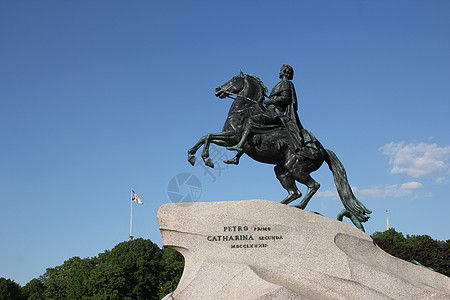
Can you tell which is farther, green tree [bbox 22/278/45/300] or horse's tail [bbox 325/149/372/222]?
green tree [bbox 22/278/45/300]

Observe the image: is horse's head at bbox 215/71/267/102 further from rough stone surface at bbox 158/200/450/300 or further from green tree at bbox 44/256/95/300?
green tree at bbox 44/256/95/300

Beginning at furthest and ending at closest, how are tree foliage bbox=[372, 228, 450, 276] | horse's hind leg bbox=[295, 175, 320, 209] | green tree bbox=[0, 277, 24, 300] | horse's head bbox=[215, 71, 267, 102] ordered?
green tree bbox=[0, 277, 24, 300] < tree foliage bbox=[372, 228, 450, 276] < horse's head bbox=[215, 71, 267, 102] < horse's hind leg bbox=[295, 175, 320, 209]

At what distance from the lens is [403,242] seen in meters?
43.0

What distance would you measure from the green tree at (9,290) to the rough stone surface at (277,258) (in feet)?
117

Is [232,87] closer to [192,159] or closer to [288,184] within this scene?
[192,159]

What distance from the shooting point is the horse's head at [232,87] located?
11770 mm

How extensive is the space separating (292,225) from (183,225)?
2269mm

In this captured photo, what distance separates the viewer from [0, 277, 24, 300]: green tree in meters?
39.0

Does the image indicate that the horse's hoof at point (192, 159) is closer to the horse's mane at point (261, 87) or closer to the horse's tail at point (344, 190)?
the horse's mane at point (261, 87)

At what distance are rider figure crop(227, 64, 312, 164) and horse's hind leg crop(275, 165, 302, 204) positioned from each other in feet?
2.35

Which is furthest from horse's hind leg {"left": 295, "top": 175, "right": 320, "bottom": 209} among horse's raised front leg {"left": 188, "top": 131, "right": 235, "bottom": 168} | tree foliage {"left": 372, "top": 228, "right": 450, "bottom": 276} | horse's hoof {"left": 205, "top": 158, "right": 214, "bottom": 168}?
tree foliage {"left": 372, "top": 228, "right": 450, "bottom": 276}

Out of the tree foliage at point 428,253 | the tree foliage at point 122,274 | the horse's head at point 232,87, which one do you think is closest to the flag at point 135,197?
the tree foliage at point 122,274

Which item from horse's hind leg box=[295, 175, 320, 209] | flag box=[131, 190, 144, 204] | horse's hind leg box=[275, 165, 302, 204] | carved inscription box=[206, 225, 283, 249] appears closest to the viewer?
carved inscription box=[206, 225, 283, 249]

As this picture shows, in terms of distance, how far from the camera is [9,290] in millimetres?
39875
